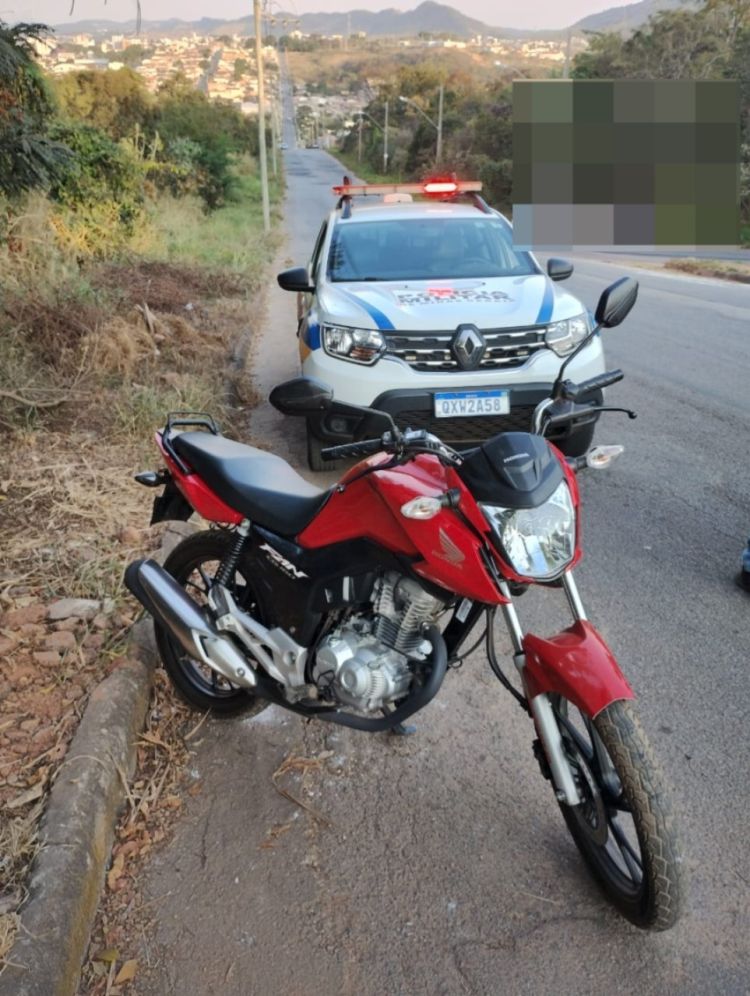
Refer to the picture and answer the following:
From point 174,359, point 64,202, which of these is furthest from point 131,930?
point 64,202

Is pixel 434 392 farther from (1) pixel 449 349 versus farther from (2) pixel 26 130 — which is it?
(2) pixel 26 130

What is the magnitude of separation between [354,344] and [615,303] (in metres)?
2.85

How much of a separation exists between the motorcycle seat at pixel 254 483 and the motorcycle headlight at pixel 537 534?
0.78 m

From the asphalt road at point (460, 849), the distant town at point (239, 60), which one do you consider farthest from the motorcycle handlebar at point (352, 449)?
the distant town at point (239, 60)

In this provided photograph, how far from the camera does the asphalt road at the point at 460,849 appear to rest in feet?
7.55

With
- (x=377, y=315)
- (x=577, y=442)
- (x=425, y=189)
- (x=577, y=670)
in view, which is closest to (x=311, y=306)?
(x=377, y=315)

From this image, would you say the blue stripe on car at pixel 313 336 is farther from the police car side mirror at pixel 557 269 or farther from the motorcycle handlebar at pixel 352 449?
the motorcycle handlebar at pixel 352 449

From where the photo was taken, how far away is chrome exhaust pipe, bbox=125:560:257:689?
2.92m

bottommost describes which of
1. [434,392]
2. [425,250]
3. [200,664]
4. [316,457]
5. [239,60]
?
[200,664]

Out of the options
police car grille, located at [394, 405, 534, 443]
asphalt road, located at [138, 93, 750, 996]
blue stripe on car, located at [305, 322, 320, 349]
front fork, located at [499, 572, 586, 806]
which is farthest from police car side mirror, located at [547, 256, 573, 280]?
front fork, located at [499, 572, 586, 806]

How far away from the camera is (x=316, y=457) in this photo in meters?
5.66

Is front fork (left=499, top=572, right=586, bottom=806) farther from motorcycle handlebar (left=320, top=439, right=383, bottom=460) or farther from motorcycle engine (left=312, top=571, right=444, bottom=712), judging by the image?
motorcycle handlebar (left=320, top=439, right=383, bottom=460)

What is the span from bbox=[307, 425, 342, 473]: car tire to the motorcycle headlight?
3326 mm

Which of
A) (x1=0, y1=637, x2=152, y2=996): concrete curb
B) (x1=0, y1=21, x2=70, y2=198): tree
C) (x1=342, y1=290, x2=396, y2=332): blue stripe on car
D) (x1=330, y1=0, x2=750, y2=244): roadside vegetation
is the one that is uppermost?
(x1=330, y1=0, x2=750, y2=244): roadside vegetation
